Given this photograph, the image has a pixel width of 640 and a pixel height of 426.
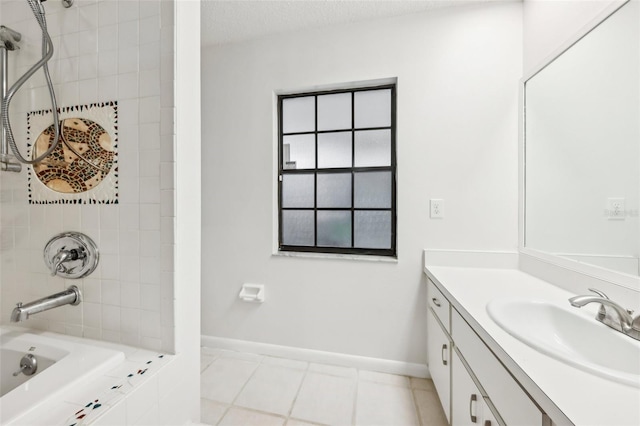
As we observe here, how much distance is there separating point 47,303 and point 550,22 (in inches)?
106

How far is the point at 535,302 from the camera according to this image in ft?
3.47

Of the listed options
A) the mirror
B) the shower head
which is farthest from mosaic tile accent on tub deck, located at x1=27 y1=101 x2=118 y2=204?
the mirror

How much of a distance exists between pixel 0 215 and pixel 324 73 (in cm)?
197

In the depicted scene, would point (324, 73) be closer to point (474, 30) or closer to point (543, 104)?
point (474, 30)

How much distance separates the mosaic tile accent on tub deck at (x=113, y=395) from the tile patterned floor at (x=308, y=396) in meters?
0.79

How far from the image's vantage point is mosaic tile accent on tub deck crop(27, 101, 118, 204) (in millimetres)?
987

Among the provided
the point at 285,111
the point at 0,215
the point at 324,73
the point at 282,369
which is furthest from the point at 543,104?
the point at 0,215

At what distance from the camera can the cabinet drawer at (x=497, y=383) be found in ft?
2.07

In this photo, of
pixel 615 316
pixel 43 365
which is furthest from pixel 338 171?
pixel 43 365

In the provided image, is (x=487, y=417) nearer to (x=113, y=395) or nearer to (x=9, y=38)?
(x=113, y=395)

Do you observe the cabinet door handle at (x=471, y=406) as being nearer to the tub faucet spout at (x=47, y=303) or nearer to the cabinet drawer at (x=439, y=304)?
the cabinet drawer at (x=439, y=304)

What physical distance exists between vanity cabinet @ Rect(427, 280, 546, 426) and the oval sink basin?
129 millimetres

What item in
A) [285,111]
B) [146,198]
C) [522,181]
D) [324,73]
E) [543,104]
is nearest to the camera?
[146,198]

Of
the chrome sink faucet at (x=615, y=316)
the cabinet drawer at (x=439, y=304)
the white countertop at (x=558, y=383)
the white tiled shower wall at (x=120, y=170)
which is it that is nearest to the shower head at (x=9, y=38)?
the white tiled shower wall at (x=120, y=170)
